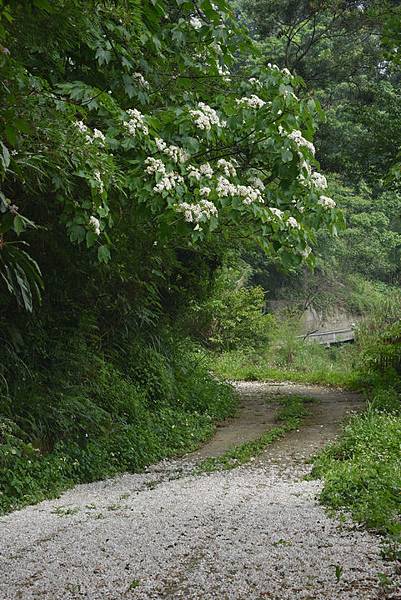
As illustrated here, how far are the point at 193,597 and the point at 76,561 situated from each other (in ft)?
2.94

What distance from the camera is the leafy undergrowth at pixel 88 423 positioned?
5703mm

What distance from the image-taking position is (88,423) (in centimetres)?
697

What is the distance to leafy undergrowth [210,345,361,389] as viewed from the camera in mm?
15734

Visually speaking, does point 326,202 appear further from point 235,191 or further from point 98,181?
point 98,181

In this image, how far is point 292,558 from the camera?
→ 3.56 m

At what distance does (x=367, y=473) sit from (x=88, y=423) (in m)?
3.13

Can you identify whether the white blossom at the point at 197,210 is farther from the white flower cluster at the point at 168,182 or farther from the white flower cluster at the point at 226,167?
the white flower cluster at the point at 226,167

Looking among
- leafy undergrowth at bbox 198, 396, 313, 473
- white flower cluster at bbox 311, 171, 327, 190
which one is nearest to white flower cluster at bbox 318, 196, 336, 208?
white flower cluster at bbox 311, 171, 327, 190

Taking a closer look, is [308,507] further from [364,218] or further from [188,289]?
[364,218]

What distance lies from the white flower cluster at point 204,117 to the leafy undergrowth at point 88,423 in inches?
112

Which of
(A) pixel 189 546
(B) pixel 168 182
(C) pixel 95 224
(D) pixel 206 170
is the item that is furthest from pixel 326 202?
(A) pixel 189 546

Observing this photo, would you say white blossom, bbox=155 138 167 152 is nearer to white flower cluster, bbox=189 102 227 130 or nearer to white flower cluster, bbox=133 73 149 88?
white flower cluster, bbox=189 102 227 130

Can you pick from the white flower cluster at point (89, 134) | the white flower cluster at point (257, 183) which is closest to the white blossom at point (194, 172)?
the white flower cluster at point (257, 183)

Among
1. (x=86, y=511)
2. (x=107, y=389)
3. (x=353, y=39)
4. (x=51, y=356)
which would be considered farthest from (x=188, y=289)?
(x=353, y=39)
